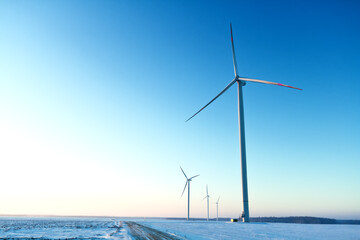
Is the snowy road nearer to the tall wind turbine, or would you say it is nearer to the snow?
the snow

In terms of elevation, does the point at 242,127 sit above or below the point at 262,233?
above

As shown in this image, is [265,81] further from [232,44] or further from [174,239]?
[174,239]

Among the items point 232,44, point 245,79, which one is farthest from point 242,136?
point 232,44

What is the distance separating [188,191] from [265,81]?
2849 inches

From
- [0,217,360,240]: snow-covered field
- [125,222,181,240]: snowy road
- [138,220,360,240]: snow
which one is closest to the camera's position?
[125,222,181,240]: snowy road

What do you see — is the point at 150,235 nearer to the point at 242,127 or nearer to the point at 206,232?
the point at 206,232

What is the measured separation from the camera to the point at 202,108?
53281 mm

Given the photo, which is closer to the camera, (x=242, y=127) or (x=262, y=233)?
(x=262, y=233)

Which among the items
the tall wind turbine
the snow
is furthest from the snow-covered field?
the tall wind turbine

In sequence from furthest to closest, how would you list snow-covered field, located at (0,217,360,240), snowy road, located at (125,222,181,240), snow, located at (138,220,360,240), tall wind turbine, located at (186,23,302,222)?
tall wind turbine, located at (186,23,302,222) → snow-covered field, located at (0,217,360,240) → snow, located at (138,220,360,240) → snowy road, located at (125,222,181,240)

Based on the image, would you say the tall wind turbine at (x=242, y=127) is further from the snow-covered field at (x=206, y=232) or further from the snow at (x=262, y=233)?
the snow at (x=262, y=233)

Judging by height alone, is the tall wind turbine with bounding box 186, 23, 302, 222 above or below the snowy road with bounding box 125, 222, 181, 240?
above

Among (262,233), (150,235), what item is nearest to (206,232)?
(262,233)

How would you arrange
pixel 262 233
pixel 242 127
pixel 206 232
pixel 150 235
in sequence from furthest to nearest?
pixel 242 127 < pixel 206 232 < pixel 262 233 < pixel 150 235
